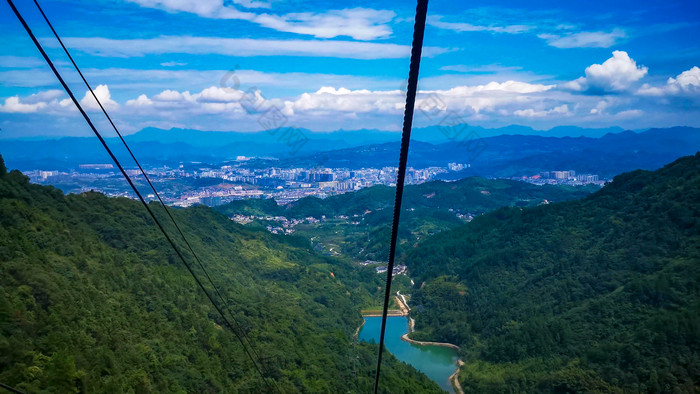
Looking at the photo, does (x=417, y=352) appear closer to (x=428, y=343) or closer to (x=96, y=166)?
(x=428, y=343)

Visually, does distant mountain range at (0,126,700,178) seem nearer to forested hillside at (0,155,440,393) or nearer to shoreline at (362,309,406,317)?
shoreline at (362,309,406,317)

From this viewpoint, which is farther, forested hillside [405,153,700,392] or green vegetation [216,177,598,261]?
green vegetation [216,177,598,261]

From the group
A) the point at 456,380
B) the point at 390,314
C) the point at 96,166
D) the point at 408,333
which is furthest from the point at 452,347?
the point at 96,166

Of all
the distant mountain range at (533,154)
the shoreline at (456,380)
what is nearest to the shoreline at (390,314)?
the shoreline at (456,380)

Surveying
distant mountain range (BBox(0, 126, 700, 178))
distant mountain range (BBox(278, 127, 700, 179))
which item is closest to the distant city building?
distant mountain range (BBox(0, 126, 700, 178))

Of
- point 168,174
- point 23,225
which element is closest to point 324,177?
point 168,174
